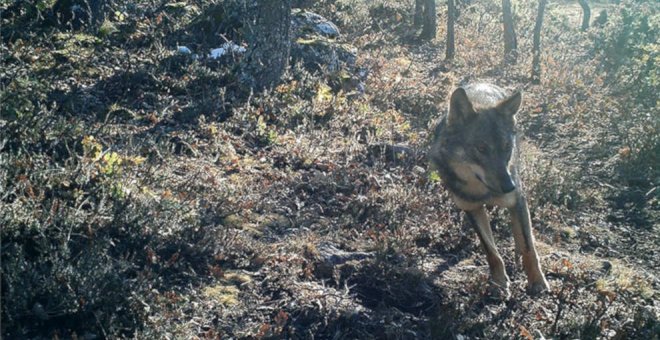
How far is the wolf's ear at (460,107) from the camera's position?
21.6ft

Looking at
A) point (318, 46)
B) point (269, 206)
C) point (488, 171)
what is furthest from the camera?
point (318, 46)

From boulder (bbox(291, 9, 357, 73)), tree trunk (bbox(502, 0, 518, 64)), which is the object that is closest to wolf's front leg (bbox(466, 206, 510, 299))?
boulder (bbox(291, 9, 357, 73))

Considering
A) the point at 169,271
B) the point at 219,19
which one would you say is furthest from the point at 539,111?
the point at 169,271

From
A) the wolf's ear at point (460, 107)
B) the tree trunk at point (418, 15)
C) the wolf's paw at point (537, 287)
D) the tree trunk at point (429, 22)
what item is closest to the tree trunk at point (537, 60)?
the tree trunk at point (429, 22)

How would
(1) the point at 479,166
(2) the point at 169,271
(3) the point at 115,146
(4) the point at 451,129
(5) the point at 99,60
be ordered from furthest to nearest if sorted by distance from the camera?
(5) the point at 99,60 < (3) the point at 115,146 < (4) the point at 451,129 < (1) the point at 479,166 < (2) the point at 169,271

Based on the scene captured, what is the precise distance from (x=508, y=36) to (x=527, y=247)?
12.0 metres

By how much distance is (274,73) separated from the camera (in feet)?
35.7

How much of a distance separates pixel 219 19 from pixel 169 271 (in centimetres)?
817

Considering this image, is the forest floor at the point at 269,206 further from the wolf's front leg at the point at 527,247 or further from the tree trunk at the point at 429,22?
the tree trunk at the point at 429,22

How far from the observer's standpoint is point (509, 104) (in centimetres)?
673

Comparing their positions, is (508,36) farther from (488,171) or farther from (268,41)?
(488,171)

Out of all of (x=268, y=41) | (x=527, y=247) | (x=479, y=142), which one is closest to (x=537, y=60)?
(x=268, y=41)

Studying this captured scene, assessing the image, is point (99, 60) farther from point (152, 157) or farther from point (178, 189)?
point (178, 189)

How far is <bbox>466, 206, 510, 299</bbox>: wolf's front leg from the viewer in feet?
20.4
